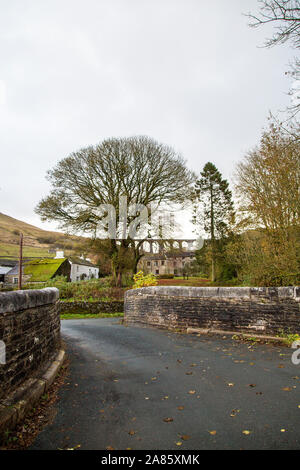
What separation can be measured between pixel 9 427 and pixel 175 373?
295 cm

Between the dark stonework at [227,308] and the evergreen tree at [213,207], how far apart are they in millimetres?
22166

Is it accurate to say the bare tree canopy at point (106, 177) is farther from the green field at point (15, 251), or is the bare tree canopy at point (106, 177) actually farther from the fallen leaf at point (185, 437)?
the green field at point (15, 251)

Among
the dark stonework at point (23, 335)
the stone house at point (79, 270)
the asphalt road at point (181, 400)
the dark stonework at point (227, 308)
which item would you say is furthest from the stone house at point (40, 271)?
the dark stonework at point (23, 335)

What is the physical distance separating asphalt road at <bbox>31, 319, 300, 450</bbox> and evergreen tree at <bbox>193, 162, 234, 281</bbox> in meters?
25.9

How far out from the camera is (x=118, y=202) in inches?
929

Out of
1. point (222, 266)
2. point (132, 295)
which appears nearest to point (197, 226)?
point (222, 266)

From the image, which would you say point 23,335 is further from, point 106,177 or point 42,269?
point 42,269

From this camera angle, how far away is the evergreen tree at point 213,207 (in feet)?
109

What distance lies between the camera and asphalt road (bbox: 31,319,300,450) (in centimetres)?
321

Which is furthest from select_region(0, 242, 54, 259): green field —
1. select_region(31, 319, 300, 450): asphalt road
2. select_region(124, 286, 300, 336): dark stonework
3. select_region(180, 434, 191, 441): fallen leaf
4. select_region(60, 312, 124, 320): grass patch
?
select_region(180, 434, 191, 441): fallen leaf

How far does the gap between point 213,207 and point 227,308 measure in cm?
2742
